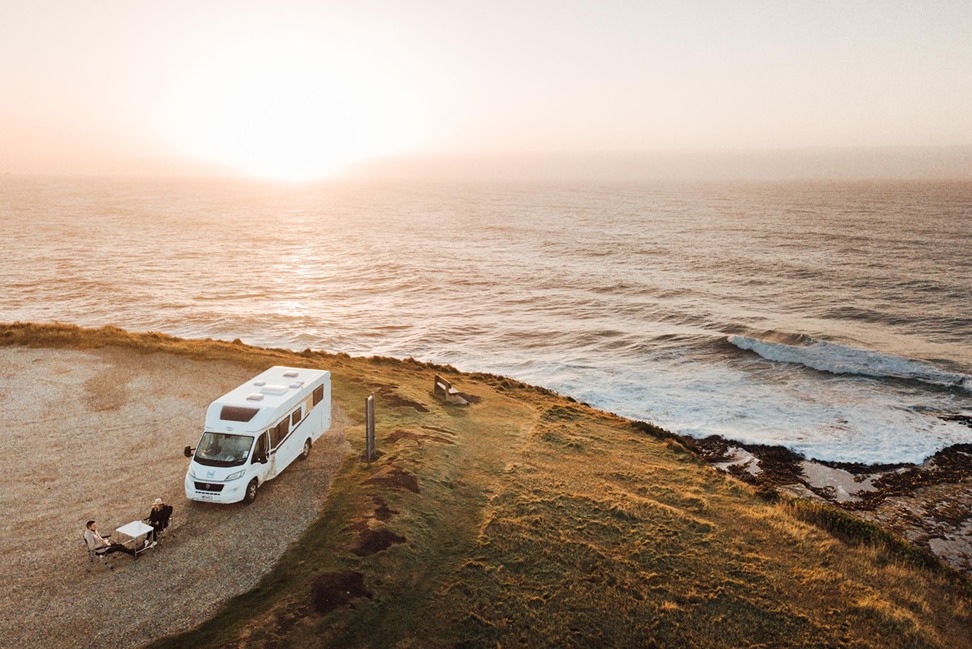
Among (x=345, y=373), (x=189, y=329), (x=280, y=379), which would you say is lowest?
(x=189, y=329)

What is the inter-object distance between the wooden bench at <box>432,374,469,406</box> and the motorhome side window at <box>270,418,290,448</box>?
444 inches

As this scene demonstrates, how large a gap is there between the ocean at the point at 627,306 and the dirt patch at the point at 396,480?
61.2 feet

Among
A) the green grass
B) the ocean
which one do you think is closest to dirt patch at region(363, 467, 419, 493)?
the green grass

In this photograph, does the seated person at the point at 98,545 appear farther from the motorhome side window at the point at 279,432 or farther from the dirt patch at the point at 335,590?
the dirt patch at the point at 335,590

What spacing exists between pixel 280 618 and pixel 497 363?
3357 centimetres

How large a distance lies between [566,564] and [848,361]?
37.8 m

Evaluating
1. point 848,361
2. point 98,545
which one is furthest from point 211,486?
point 848,361

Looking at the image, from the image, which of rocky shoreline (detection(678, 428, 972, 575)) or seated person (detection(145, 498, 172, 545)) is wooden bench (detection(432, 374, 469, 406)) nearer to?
rocky shoreline (detection(678, 428, 972, 575))

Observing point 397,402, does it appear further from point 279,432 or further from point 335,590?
point 335,590

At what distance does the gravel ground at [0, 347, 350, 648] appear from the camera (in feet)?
41.7

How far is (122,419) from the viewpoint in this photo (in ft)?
76.1

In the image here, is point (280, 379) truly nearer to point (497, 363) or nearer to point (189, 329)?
point (497, 363)

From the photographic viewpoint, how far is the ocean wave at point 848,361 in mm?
40469

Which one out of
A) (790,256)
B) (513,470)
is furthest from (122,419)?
(790,256)
